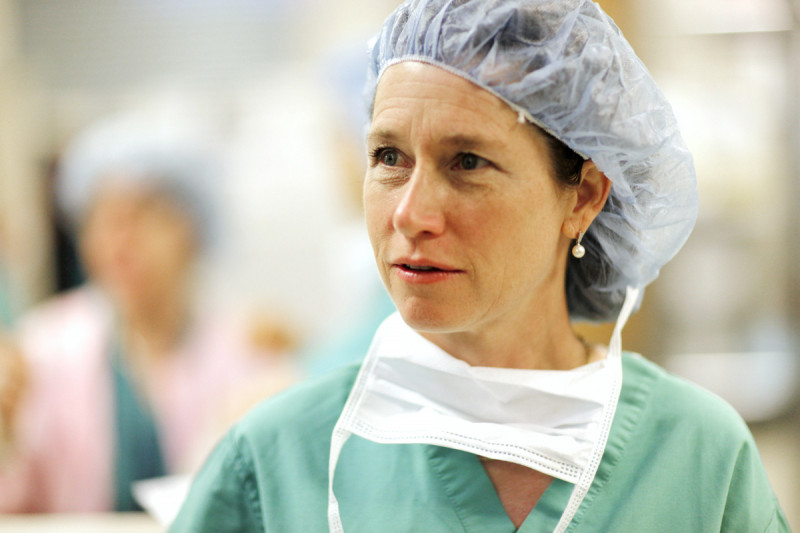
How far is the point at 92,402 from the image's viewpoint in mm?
2494

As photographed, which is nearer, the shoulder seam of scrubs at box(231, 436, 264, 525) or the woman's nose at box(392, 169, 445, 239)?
the woman's nose at box(392, 169, 445, 239)

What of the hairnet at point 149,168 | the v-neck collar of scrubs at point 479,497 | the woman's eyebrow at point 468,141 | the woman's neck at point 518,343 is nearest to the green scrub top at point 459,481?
the v-neck collar of scrubs at point 479,497

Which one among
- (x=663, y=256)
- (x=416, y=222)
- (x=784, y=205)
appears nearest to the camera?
(x=416, y=222)

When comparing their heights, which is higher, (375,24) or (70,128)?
(375,24)

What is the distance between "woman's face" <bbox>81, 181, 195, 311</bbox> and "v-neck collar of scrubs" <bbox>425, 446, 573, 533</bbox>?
1.79 metres

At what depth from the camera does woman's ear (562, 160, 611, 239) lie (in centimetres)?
113

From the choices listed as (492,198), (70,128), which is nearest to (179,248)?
(70,128)

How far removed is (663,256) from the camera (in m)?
1.23

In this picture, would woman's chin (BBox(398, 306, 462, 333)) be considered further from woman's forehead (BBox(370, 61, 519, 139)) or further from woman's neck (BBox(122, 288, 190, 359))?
woman's neck (BBox(122, 288, 190, 359))

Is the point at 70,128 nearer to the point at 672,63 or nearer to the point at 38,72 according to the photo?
the point at 38,72

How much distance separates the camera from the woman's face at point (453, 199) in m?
1.00

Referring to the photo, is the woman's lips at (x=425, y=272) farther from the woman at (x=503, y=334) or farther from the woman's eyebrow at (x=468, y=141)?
the woman's eyebrow at (x=468, y=141)

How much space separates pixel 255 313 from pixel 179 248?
1.51ft

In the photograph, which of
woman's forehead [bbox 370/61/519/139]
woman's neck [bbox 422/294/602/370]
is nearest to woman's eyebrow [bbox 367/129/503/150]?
woman's forehead [bbox 370/61/519/139]
